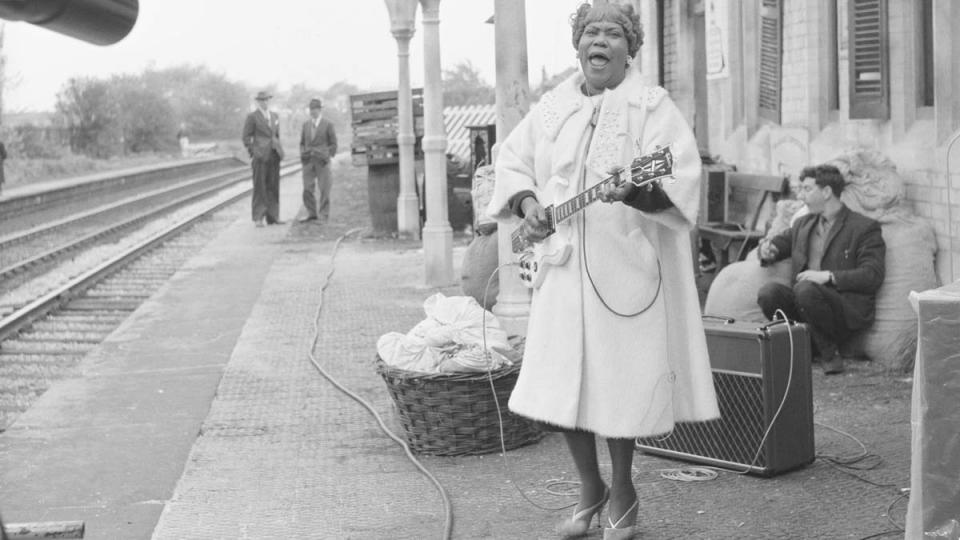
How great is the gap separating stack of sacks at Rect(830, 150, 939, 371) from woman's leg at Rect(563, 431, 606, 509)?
3551mm

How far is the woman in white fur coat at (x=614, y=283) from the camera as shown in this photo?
4934 millimetres

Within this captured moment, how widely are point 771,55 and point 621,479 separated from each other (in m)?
6.83

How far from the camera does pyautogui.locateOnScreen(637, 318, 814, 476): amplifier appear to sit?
5930mm

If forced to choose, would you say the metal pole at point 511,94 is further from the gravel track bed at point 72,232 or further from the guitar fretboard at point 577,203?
the gravel track bed at point 72,232

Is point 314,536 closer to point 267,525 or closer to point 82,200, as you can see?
point 267,525

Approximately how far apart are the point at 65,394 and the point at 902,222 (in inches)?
209

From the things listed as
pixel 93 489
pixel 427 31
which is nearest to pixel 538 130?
pixel 93 489

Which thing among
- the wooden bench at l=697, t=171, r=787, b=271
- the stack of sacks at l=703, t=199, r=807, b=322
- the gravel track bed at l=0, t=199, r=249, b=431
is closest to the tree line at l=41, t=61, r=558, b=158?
the gravel track bed at l=0, t=199, r=249, b=431

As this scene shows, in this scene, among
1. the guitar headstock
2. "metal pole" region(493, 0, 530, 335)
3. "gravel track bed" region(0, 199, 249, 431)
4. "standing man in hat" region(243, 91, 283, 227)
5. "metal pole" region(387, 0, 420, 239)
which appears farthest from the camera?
"standing man in hat" region(243, 91, 283, 227)

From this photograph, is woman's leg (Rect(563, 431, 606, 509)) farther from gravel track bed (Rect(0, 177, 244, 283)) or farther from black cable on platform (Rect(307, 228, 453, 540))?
gravel track bed (Rect(0, 177, 244, 283))

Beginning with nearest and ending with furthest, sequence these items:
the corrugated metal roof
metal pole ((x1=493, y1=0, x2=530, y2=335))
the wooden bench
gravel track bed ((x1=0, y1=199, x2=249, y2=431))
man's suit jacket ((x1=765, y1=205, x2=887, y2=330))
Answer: man's suit jacket ((x1=765, y1=205, x2=887, y2=330))
metal pole ((x1=493, y1=0, x2=530, y2=335))
gravel track bed ((x1=0, y1=199, x2=249, y2=431))
the wooden bench
the corrugated metal roof

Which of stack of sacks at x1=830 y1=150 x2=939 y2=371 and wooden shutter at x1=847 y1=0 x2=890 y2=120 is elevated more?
wooden shutter at x1=847 y1=0 x2=890 y2=120

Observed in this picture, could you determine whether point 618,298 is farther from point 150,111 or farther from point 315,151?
point 150,111

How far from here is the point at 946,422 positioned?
4078 mm
